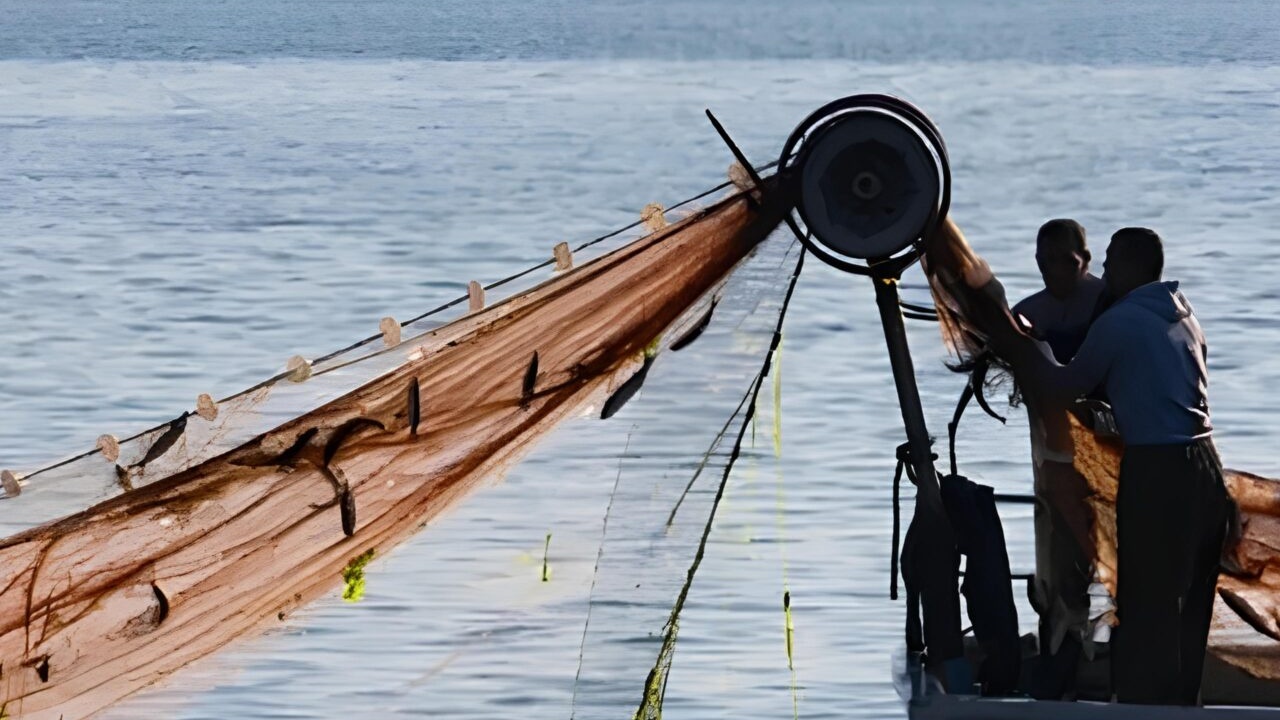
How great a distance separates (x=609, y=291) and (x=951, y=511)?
0.93 metres

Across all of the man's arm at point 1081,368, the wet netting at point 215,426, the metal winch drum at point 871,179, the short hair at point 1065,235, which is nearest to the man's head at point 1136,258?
the man's arm at point 1081,368

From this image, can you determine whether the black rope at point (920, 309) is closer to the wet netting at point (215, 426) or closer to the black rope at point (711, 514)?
the black rope at point (711, 514)

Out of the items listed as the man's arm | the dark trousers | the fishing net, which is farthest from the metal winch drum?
the dark trousers

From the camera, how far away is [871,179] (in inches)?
173

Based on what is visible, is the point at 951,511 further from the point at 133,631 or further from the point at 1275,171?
the point at 1275,171

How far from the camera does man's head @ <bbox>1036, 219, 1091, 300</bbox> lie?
517cm

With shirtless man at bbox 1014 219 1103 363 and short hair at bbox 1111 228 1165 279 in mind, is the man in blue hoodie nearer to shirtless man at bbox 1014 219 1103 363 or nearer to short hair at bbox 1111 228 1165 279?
short hair at bbox 1111 228 1165 279

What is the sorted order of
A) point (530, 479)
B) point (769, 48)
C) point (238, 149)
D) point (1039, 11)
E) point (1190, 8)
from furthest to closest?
point (1190, 8), point (1039, 11), point (769, 48), point (238, 149), point (530, 479)

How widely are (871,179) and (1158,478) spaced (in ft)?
3.11

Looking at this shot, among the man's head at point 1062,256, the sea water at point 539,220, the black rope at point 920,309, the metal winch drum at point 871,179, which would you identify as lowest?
the sea water at point 539,220

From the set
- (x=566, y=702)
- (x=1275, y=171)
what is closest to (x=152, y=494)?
(x=566, y=702)

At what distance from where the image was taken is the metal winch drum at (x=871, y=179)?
4371mm

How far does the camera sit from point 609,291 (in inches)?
185

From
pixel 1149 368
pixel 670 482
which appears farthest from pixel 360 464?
pixel 1149 368
